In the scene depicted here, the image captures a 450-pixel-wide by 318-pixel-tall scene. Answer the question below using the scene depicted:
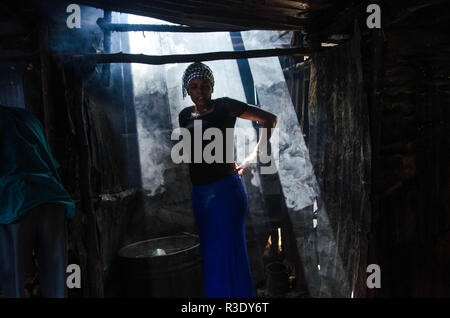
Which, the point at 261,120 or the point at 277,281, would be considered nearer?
the point at 261,120

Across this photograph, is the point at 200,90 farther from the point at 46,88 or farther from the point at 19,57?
the point at 19,57

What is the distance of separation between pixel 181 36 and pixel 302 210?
13.3 ft

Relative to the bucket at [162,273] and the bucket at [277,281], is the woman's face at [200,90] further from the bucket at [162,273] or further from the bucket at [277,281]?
the bucket at [277,281]

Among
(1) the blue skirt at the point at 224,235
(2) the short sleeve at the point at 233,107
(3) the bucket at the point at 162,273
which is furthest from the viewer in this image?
(3) the bucket at the point at 162,273

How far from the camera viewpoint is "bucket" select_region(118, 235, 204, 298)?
351 centimetres

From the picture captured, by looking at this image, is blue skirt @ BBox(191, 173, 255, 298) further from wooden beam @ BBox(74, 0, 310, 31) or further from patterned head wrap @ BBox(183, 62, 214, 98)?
wooden beam @ BBox(74, 0, 310, 31)

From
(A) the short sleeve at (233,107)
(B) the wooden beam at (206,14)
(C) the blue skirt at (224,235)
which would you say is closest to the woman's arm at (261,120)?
(A) the short sleeve at (233,107)

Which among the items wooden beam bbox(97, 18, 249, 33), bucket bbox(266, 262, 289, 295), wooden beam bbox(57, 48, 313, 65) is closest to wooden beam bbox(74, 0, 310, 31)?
wooden beam bbox(97, 18, 249, 33)

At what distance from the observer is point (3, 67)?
3729 millimetres

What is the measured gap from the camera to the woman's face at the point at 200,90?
275cm

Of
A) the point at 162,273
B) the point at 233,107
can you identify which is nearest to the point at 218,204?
the point at 233,107

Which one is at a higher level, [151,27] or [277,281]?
[151,27]

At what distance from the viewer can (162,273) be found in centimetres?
353

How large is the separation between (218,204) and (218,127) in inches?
29.0
